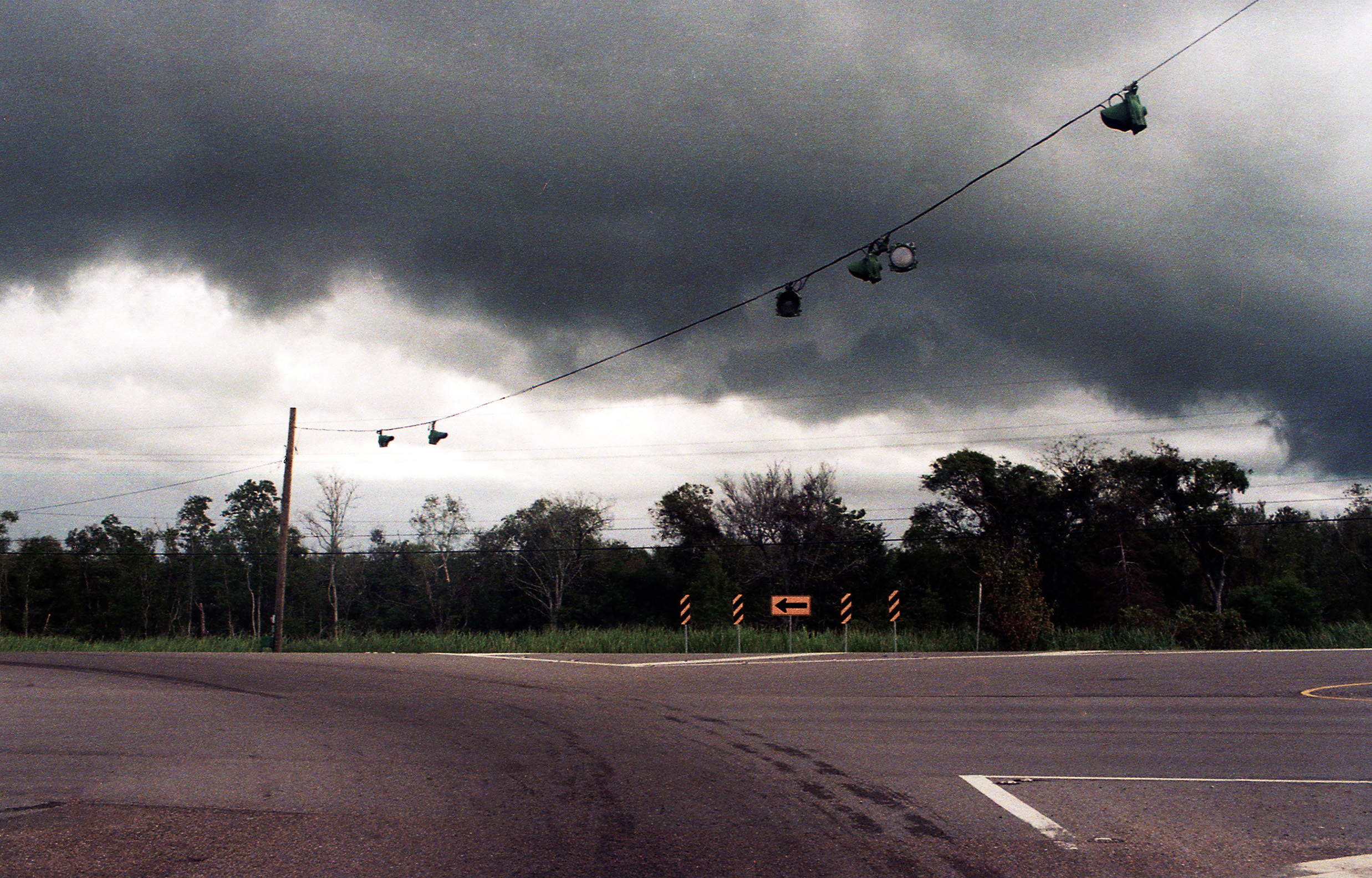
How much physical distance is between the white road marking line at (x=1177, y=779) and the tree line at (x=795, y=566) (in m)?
43.7

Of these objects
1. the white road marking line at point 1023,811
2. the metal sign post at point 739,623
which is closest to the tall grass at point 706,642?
the metal sign post at point 739,623

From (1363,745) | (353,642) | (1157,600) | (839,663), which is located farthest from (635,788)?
(1157,600)

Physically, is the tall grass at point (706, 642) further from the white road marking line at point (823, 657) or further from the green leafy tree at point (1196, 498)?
the green leafy tree at point (1196, 498)

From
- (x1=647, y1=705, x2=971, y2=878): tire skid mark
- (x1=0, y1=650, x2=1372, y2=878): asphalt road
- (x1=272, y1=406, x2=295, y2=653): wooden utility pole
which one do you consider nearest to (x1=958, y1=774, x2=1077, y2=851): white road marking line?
(x1=0, y1=650, x2=1372, y2=878): asphalt road

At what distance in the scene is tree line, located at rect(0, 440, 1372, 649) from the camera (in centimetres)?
6519

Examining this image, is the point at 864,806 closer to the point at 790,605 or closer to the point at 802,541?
the point at 790,605

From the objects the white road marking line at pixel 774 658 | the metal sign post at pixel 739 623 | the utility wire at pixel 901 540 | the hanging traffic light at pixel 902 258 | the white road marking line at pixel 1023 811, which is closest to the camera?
the white road marking line at pixel 1023 811

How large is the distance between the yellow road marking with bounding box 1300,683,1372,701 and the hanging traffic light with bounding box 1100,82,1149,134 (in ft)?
35.3

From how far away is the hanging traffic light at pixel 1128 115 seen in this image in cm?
1026

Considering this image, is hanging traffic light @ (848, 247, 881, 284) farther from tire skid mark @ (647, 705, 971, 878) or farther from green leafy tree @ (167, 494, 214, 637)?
green leafy tree @ (167, 494, 214, 637)

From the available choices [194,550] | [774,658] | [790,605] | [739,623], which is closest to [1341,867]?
[774,658]

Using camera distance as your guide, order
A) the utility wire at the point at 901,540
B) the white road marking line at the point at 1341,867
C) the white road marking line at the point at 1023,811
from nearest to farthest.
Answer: the white road marking line at the point at 1341,867, the white road marking line at the point at 1023,811, the utility wire at the point at 901,540

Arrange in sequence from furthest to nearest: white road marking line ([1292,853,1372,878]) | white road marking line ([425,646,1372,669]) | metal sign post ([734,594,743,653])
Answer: metal sign post ([734,594,743,653]), white road marking line ([425,646,1372,669]), white road marking line ([1292,853,1372,878])

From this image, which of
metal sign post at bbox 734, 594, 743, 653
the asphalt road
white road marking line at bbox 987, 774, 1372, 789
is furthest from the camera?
metal sign post at bbox 734, 594, 743, 653
